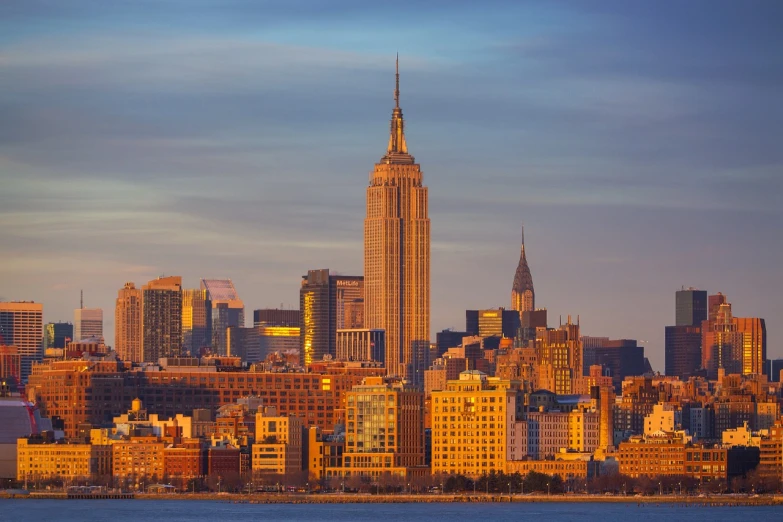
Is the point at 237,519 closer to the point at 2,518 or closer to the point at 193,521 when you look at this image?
the point at 193,521

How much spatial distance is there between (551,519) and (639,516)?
320 inches

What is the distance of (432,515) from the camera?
199 metres

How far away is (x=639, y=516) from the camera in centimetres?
19675

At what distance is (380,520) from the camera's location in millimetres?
192375

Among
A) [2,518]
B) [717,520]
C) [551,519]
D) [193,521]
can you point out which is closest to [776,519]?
[717,520]

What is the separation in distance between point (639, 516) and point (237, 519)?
31.5m

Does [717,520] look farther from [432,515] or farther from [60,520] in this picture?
[60,520]

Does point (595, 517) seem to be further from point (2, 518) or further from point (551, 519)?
point (2, 518)

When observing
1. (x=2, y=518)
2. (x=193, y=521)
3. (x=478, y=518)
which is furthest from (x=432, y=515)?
(x=2, y=518)

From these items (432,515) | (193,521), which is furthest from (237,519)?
(432,515)

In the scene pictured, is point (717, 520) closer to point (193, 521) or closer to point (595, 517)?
point (595, 517)

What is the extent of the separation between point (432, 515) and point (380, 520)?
24.9ft

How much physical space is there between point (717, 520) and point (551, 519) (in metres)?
12.7

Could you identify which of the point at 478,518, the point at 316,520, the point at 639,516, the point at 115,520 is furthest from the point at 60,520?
the point at 639,516
